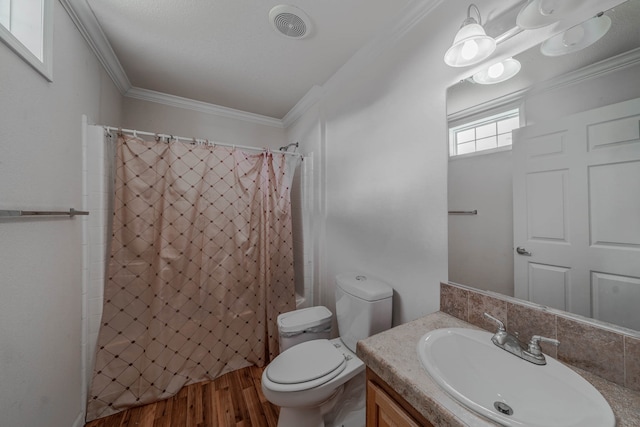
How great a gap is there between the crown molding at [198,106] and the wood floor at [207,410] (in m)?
2.51

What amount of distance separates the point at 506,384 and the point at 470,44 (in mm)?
1205

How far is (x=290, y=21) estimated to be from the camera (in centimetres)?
133

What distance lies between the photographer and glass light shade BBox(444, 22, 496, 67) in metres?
0.83

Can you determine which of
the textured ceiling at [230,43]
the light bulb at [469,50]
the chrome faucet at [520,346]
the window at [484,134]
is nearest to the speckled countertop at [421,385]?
the chrome faucet at [520,346]

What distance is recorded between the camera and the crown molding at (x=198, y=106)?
2.13 meters

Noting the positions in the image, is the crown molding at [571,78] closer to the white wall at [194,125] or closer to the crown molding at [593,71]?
the crown molding at [593,71]

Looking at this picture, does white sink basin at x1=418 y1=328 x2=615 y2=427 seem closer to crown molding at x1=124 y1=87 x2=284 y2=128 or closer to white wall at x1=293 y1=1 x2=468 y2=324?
white wall at x1=293 y1=1 x2=468 y2=324

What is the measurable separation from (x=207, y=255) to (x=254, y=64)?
5.02 feet

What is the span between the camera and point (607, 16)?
67 centimetres

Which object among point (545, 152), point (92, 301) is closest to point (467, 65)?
point (545, 152)

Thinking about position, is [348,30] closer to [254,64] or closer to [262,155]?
[254,64]

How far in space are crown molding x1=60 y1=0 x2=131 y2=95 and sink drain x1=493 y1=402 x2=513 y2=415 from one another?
2.41 metres

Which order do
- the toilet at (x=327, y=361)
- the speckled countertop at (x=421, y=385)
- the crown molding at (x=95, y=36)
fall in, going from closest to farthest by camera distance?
the speckled countertop at (x=421, y=385), the toilet at (x=327, y=361), the crown molding at (x=95, y=36)

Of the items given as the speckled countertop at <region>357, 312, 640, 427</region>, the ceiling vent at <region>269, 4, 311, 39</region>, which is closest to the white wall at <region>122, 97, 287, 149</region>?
the ceiling vent at <region>269, 4, 311, 39</region>
